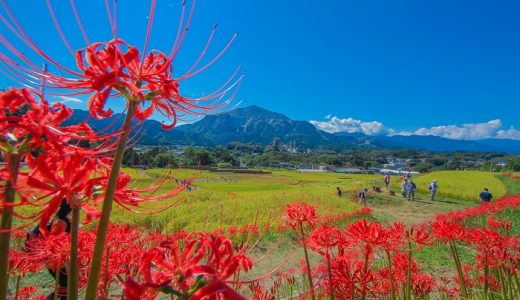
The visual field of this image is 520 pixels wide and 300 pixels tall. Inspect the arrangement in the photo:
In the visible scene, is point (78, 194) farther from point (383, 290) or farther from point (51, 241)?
point (383, 290)

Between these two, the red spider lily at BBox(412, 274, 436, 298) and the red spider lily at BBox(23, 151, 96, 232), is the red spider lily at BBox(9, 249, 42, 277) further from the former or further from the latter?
the red spider lily at BBox(412, 274, 436, 298)

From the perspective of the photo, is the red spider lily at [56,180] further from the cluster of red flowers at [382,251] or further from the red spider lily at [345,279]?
the red spider lily at [345,279]

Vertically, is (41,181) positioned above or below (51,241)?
above

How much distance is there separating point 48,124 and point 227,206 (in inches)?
677

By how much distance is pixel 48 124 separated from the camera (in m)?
1.12

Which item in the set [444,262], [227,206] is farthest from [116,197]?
[227,206]

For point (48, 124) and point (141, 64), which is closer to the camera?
point (48, 124)

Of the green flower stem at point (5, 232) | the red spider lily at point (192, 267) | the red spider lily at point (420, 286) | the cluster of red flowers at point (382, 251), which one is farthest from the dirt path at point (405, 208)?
the green flower stem at point (5, 232)

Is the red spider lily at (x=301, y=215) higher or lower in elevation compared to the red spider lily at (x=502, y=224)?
higher

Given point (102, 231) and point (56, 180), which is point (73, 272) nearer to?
point (102, 231)

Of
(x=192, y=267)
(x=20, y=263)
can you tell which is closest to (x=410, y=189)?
(x=20, y=263)

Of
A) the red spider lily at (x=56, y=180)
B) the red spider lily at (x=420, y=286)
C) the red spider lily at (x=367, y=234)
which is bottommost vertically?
the red spider lily at (x=420, y=286)

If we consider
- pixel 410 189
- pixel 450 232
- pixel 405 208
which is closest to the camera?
pixel 450 232

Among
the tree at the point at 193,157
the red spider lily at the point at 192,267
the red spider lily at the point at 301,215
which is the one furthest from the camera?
the tree at the point at 193,157
